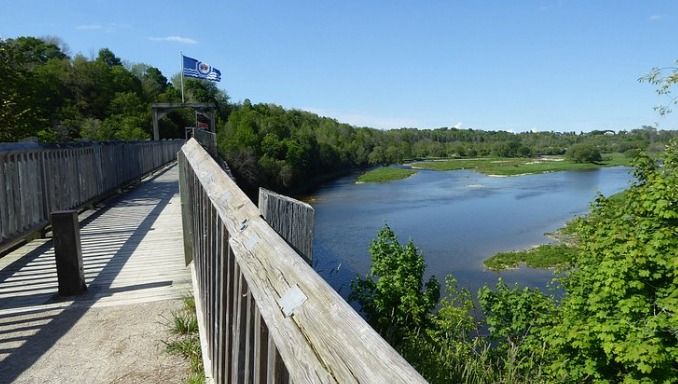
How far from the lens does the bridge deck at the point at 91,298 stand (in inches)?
123

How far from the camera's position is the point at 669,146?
14141mm

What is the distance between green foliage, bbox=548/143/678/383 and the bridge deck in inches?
353

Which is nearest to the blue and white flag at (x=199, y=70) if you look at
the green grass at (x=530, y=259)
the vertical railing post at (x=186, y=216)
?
the green grass at (x=530, y=259)

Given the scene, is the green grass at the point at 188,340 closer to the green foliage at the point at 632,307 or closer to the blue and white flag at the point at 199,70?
the green foliage at the point at 632,307

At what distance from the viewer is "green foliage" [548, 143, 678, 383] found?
9516 millimetres

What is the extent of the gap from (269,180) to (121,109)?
20.3 m

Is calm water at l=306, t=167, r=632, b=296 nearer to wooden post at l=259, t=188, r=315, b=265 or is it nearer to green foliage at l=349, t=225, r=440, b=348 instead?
green foliage at l=349, t=225, r=440, b=348

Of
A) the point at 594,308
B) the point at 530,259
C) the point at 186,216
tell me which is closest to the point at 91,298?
the point at 186,216

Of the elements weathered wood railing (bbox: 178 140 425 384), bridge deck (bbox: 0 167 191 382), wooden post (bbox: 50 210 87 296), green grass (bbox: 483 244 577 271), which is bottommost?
green grass (bbox: 483 244 577 271)

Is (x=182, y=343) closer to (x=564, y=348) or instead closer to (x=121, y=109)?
(x=564, y=348)

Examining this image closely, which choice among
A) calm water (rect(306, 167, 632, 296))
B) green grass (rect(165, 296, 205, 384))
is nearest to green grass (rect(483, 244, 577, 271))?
calm water (rect(306, 167, 632, 296))

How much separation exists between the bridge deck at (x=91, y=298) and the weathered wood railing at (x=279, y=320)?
4.96ft

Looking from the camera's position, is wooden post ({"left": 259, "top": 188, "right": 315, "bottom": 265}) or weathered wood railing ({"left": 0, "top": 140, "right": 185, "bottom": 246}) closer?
wooden post ({"left": 259, "top": 188, "right": 315, "bottom": 265})

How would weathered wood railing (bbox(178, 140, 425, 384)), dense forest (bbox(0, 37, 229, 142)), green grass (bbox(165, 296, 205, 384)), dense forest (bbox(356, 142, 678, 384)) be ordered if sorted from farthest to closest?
1. dense forest (bbox(0, 37, 229, 142))
2. dense forest (bbox(356, 142, 678, 384))
3. green grass (bbox(165, 296, 205, 384))
4. weathered wood railing (bbox(178, 140, 425, 384))
